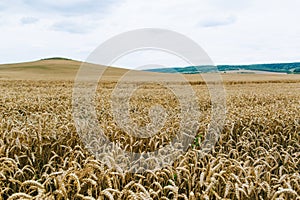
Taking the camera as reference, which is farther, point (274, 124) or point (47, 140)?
point (274, 124)

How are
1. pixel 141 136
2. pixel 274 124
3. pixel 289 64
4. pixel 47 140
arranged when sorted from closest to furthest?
1. pixel 47 140
2. pixel 141 136
3. pixel 274 124
4. pixel 289 64

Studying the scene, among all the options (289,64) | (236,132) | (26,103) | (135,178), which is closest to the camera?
(135,178)

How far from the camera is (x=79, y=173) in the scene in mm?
3705

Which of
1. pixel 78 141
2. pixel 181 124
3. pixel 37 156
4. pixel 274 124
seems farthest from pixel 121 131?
pixel 274 124

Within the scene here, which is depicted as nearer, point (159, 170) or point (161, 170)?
point (159, 170)

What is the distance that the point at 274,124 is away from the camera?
7.47 m

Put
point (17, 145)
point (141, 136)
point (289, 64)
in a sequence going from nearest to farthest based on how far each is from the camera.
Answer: point (17, 145)
point (141, 136)
point (289, 64)

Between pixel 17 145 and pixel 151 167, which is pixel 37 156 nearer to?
pixel 17 145

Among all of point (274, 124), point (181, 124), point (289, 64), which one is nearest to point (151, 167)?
point (181, 124)

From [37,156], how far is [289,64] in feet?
679

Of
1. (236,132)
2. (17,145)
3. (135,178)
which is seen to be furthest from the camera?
(236,132)

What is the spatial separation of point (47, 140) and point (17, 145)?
858 mm

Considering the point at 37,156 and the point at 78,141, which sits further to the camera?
the point at 78,141

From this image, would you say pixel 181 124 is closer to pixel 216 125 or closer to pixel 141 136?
pixel 216 125
